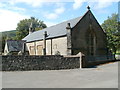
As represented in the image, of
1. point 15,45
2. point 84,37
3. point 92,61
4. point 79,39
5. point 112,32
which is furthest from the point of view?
point 112,32

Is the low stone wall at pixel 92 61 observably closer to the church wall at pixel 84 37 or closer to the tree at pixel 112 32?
the church wall at pixel 84 37

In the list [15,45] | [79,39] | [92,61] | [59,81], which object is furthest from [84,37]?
[15,45]

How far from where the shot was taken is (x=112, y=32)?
49.7 meters

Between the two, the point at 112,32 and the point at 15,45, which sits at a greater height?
the point at 112,32

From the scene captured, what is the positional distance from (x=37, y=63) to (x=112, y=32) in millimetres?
38491

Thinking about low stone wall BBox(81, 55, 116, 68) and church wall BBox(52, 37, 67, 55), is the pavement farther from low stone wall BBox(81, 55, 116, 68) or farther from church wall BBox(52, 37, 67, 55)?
church wall BBox(52, 37, 67, 55)

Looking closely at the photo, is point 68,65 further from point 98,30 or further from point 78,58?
point 98,30

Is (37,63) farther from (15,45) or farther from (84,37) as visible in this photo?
(15,45)

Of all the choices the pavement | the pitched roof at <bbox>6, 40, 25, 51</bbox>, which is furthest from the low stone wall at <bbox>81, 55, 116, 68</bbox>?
the pitched roof at <bbox>6, 40, 25, 51</bbox>

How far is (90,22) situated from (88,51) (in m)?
6.09

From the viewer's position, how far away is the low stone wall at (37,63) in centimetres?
1773

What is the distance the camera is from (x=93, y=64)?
23594mm

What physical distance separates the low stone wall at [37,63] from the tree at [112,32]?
30.9 metres

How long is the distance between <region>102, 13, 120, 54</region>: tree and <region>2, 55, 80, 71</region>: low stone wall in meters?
30.9
